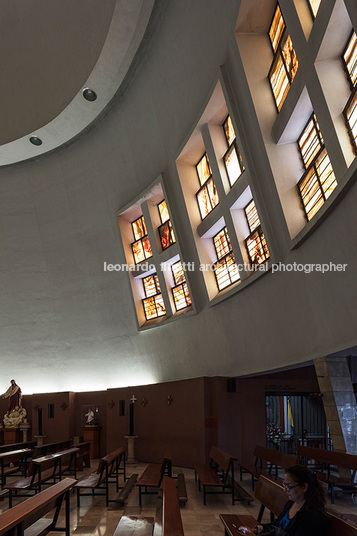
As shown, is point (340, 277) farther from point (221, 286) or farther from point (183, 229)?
point (183, 229)

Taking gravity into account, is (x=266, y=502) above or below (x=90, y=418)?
below

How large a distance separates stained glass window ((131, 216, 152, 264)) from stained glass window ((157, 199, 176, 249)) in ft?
2.82

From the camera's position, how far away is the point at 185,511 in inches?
270

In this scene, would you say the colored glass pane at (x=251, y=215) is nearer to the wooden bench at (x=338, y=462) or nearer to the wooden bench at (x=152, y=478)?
the wooden bench at (x=338, y=462)

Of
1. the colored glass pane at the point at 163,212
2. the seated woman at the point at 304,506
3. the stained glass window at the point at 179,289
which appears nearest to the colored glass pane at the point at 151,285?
the stained glass window at the point at 179,289

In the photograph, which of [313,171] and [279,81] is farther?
[279,81]

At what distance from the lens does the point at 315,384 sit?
11352 millimetres

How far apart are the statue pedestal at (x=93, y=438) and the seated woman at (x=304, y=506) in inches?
464

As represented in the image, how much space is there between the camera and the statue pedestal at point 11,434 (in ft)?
51.2

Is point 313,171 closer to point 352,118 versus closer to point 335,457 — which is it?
point 352,118

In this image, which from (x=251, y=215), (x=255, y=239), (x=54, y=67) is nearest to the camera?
(x=255, y=239)

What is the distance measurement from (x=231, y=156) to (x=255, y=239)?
1778mm

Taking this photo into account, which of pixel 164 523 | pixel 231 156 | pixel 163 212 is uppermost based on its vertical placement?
pixel 163 212

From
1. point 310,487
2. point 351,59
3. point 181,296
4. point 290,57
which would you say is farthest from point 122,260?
point 310,487
